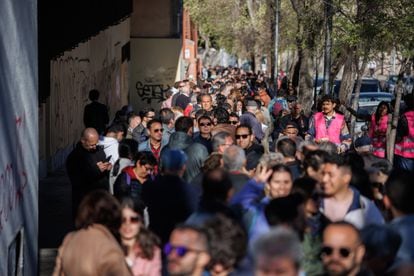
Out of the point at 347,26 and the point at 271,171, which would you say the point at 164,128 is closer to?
the point at 347,26

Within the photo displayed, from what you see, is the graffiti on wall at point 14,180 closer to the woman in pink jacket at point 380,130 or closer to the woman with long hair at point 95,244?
the woman with long hair at point 95,244

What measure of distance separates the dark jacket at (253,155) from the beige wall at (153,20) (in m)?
34.0

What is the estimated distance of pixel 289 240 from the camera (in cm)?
556

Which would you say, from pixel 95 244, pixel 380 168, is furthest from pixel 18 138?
pixel 380 168

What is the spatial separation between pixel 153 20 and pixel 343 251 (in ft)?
135

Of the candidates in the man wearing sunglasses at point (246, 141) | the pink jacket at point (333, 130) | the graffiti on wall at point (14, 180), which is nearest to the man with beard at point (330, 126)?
the pink jacket at point (333, 130)

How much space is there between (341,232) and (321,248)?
0.41 metres

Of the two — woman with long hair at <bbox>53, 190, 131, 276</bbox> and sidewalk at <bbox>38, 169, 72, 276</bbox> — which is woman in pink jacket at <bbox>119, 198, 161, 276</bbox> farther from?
sidewalk at <bbox>38, 169, 72, 276</bbox>

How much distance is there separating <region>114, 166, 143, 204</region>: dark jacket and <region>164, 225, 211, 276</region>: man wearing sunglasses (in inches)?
185

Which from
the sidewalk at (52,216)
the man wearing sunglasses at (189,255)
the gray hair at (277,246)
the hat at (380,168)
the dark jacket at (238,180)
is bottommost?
the sidewalk at (52,216)

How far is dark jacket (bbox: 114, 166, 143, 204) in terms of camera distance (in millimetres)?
11422

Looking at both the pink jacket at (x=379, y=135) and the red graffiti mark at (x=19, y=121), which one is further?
the pink jacket at (x=379, y=135)

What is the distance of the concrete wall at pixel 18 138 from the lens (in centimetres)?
1003

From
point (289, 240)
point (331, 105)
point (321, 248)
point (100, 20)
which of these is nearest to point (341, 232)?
point (321, 248)
